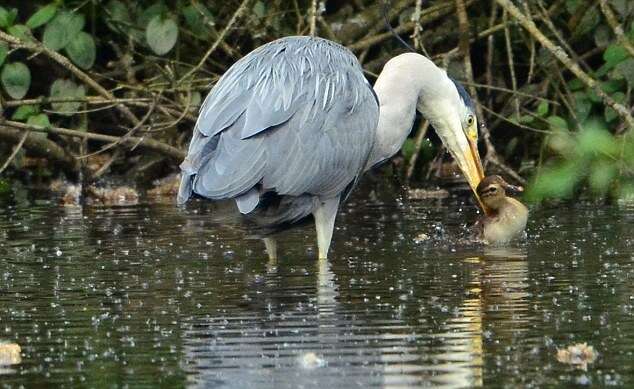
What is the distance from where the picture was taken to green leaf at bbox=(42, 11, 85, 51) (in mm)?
11414

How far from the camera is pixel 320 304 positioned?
6.64 m

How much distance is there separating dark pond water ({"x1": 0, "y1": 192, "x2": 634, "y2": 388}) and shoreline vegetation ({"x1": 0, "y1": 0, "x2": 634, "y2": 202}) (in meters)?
1.44

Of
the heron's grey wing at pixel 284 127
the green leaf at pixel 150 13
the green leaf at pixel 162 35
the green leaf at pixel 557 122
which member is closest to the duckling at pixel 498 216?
the heron's grey wing at pixel 284 127

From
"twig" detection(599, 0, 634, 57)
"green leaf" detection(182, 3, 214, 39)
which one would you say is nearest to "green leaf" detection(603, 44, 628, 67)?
"twig" detection(599, 0, 634, 57)

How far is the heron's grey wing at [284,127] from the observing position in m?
7.63

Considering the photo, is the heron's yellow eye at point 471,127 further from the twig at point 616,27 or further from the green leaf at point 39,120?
the green leaf at point 39,120

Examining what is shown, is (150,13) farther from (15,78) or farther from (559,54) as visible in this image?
(559,54)

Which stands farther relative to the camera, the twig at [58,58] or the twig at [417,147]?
the twig at [417,147]

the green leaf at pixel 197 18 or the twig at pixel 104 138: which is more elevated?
the green leaf at pixel 197 18

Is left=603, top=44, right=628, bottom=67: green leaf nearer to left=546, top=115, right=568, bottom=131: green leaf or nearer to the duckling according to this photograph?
left=546, top=115, right=568, bottom=131: green leaf

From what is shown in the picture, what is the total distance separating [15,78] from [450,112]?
12.9ft

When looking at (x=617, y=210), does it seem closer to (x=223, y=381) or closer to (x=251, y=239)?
(x=251, y=239)

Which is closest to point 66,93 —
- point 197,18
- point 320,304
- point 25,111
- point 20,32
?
point 25,111

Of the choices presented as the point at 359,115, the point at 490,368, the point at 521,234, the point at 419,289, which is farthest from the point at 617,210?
the point at 490,368
